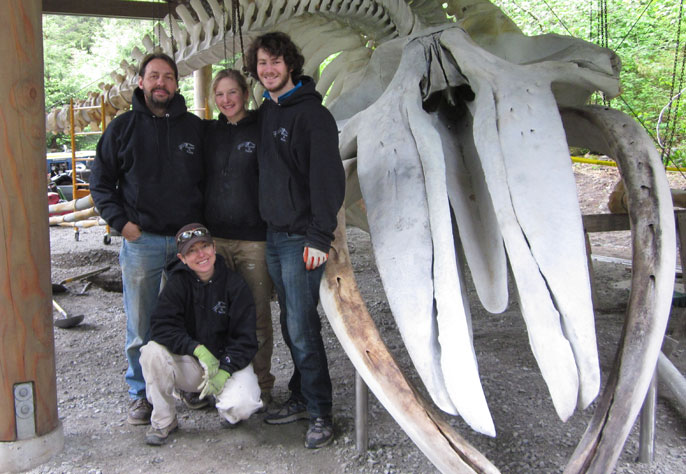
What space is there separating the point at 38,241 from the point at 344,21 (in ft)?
10.9

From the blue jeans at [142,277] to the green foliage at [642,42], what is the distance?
12.1 m

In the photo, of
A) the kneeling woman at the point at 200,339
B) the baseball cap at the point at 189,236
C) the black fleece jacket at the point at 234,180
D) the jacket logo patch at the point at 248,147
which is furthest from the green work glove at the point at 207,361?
the jacket logo patch at the point at 248,147

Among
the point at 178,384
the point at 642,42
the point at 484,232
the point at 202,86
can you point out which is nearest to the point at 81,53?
the point at 202,86

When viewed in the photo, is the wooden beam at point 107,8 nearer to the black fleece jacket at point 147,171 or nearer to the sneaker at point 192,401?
the black fleece jacket at point 147,171

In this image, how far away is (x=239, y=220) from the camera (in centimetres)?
332

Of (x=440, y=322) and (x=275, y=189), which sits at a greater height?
(x=275, y=189)

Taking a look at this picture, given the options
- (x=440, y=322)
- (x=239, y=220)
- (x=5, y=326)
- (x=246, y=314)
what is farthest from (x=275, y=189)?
(x=5, y=326)

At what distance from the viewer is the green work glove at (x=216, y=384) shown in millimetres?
3064

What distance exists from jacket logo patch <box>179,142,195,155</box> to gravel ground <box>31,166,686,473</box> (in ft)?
4.67

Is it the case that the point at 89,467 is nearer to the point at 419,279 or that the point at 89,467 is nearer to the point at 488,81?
the point at 419,279

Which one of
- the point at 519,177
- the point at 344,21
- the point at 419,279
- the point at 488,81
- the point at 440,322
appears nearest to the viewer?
the point at 440,322

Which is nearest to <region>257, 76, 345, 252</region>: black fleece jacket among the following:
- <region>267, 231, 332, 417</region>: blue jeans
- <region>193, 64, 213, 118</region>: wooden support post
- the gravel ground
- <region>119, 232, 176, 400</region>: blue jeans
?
<region>267, 231, 332, 417</region>: blue jeans

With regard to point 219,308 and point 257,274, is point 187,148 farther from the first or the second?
point 219,308

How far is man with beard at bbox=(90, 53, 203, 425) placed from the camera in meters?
3.32
